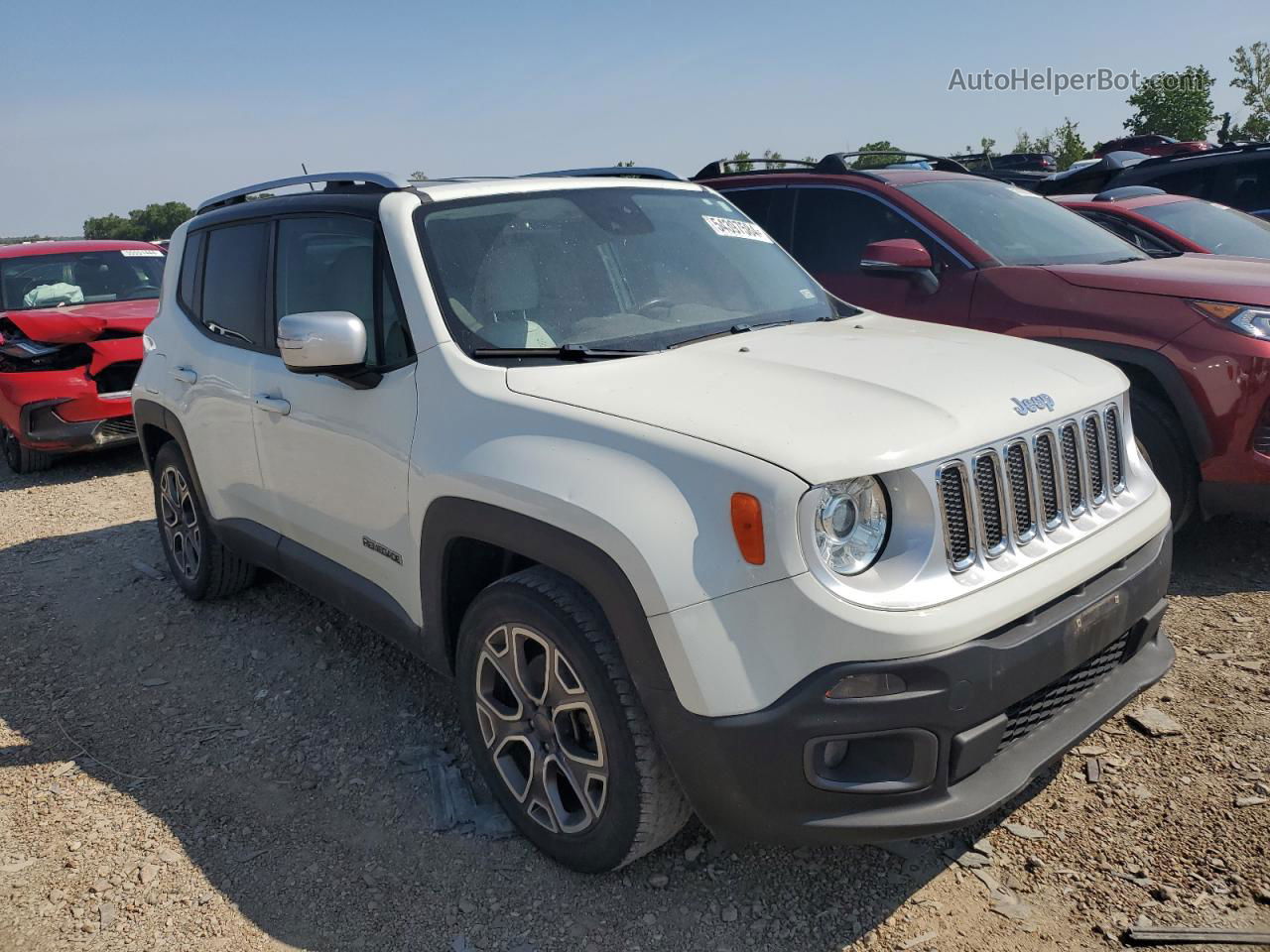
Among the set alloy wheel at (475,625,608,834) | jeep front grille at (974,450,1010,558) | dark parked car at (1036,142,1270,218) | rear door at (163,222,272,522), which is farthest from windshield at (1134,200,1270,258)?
alloy wheel at (475,625,608,834)

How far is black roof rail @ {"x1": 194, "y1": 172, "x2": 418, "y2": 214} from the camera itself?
11.1 feet

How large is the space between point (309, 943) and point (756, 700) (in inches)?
53.3

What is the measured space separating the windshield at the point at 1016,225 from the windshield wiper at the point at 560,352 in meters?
2.92

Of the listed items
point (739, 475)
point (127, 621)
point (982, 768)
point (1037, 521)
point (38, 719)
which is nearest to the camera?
point (739, 475)

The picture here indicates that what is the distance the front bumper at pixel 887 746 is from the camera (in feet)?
7.01

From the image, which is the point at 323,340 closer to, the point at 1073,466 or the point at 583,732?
the point at 583,732

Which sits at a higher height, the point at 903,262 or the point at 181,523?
the point at 903,262

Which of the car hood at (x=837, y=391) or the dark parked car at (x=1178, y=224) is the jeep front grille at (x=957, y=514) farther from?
the dark parked car at (x=1178, y=224)

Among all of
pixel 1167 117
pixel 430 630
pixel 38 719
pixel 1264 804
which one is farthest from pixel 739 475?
pixel 1167 117

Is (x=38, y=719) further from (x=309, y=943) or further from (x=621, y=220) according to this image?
(x=621, y=220)

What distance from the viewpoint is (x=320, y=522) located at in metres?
3.57

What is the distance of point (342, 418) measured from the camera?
330 centimetres

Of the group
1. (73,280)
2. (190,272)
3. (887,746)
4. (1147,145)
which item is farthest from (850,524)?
(1147,145)

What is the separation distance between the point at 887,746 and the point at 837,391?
0.84 metres
